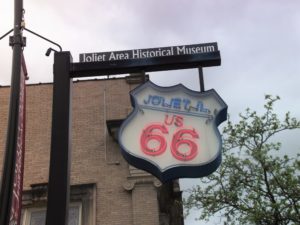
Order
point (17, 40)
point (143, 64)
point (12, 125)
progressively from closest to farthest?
point (12, 125), point (17, 40), point (143, 64)

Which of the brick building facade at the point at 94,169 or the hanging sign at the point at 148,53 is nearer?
the hanging sign at the point at 148,53

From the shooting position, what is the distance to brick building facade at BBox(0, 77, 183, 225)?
13562 millimetres

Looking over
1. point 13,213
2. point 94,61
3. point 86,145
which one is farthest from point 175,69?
point 86,145

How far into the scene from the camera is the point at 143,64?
25.0 feet

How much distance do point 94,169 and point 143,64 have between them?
7.15 metres

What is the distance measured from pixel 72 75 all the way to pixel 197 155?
7.11 feet

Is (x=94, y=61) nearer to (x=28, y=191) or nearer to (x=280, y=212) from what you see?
(x=28, y=191)

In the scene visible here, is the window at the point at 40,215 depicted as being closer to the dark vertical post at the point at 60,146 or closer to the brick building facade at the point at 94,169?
the brick building facade at the point at 94,169

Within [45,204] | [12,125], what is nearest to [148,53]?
[12,125]

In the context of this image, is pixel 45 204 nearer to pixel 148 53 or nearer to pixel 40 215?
pixel 40 215

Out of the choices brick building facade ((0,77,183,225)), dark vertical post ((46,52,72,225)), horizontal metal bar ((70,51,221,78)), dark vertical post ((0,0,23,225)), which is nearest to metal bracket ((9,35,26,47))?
dark vertical post ((0,0,23,225))

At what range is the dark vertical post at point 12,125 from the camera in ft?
18.1

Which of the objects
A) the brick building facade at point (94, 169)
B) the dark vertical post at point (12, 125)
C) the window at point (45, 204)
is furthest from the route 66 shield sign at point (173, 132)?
the window at point (45, 204)

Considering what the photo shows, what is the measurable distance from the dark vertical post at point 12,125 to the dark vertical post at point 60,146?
0.76 m
